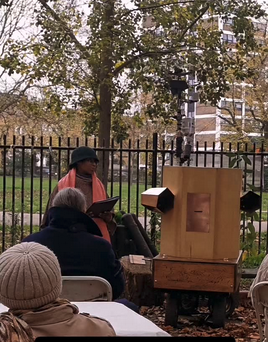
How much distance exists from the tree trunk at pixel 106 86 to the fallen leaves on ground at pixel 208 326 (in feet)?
8.48

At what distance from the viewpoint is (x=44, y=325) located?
2.21 metres

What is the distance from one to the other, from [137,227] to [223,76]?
3.70 m

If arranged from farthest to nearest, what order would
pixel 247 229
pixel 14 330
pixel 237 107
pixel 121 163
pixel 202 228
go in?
pixel 237 107 → pixel 121 163 → pixel 247 229 → pixel 202 228 → pixel 14 330

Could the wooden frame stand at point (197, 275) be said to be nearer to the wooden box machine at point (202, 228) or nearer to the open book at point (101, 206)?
the wooden box machine at point (202, 228)

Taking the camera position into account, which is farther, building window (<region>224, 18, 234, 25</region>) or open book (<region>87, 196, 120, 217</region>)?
building window (<region>224, 18, 234, 25</region>)

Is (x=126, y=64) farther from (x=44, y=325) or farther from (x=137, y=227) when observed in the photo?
(x=44, y=325)

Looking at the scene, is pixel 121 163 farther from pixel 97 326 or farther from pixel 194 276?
pixel 97 326

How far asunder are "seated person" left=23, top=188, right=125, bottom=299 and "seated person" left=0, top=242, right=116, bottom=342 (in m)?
1.65

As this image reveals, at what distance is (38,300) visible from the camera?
225 cm

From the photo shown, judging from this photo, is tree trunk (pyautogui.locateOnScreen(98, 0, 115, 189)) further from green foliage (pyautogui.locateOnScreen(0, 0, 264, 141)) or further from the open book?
the open book

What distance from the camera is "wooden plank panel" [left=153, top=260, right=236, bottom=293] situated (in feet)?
18.4

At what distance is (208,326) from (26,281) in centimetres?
411

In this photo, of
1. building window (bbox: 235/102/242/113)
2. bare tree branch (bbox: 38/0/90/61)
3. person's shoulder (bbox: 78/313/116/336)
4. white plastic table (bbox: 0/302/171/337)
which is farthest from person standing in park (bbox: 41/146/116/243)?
building window (bbox: 235/102/242/113)

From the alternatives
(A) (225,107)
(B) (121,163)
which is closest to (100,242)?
(B) (121,163)
